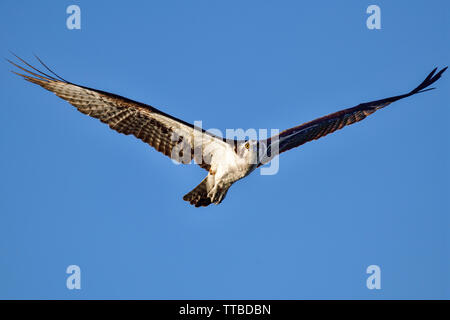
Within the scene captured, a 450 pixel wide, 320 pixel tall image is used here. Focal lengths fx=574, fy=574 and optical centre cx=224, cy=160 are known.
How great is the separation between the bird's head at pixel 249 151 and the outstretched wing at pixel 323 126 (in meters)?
0.38

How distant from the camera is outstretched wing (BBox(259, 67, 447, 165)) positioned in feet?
38.0

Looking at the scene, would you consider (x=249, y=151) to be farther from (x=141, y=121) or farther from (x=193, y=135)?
(x=141, y=121)

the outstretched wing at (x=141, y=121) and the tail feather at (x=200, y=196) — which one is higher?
the outstretched wing at (x=141, y=121)

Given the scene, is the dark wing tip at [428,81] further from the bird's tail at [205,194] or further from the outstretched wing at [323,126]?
the bird's tail at [205,194]

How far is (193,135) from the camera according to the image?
11.4 meters

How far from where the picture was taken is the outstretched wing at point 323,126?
11.6m

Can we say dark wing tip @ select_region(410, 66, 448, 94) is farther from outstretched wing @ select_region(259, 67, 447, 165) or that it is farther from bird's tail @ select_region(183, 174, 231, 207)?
bird's tail @ select_region(183, 174, 231, 207)

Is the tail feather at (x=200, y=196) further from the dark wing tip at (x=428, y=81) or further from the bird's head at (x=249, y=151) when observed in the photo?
the dark wing tip at (x=428, y=81)

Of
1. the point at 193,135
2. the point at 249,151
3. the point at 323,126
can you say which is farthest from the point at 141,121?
the point at 323,126

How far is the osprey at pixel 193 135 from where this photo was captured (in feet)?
35.9

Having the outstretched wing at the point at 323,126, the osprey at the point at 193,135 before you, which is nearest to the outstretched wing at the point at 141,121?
the osprey at the point at 193,135

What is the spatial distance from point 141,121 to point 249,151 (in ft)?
7.47

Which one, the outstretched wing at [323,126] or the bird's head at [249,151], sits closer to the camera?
the bird's head at [249,151]

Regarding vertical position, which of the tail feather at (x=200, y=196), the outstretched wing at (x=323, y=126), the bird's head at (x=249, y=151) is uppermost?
the outstretched wing at (x=323, y=126)
